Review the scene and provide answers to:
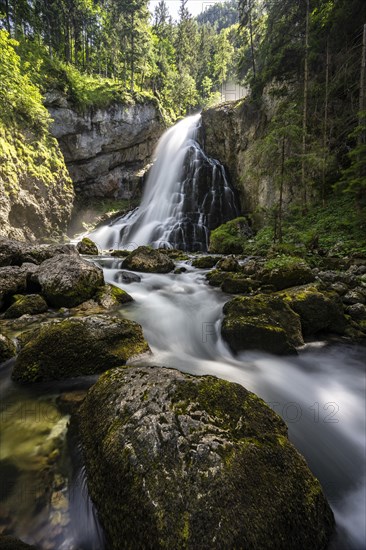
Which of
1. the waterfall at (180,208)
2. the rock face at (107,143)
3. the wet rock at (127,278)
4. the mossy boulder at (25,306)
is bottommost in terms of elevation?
the wet rock at (127,278)

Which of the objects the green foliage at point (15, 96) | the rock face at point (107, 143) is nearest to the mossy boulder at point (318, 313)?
the green foliage at point (15, 96)

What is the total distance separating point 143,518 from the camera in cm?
165

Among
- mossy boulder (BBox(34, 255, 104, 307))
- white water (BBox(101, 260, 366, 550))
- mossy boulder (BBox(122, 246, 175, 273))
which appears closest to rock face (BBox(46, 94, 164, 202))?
mossy boulder (BBox(122, 246, 175, 273))

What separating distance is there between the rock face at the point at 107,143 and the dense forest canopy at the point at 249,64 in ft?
5.70

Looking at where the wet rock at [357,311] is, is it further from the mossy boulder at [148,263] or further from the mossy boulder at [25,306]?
the mossy boulder at [148,263]

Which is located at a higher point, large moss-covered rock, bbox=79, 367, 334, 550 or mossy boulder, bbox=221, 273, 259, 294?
large moss-covered rock, bbox=79, 367, 334, 550

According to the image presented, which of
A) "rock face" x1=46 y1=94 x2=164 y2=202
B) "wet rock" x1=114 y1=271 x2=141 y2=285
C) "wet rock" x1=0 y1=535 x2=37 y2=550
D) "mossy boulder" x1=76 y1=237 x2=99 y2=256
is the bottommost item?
"wet rock" x1=114 y1=271 x2=141 y2=285

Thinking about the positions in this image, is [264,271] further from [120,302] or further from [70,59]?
[70,59]

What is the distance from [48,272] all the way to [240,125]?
24.8 meters

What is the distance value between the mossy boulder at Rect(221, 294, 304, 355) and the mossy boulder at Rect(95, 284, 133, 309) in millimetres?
3379

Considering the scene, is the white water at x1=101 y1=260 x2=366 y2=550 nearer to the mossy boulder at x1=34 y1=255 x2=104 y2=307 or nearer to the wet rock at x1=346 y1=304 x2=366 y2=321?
the wet rock at x1=346 y1=304 x2=366 y2=321

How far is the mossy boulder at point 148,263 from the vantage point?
11.8 metres

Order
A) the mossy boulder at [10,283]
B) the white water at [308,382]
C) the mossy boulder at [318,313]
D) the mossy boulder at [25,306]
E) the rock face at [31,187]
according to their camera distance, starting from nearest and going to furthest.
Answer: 1. the white water at [308,382]
2. the mossy boulder at [318,313]
3. the mossy boulder at [25,306]
4. the mossy boulder at [10,283]
5. the rock face at [31,187]

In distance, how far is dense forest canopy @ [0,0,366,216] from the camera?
13633 mm
